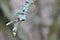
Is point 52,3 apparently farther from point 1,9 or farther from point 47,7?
point 1,9

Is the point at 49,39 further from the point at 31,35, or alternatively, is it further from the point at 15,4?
the point at 15,4

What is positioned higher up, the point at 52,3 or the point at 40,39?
the point at 52,3

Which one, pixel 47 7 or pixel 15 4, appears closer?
pixel 47 7

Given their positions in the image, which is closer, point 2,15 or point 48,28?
point 48,28

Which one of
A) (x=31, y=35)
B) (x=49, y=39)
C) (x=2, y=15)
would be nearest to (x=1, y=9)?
(x=2, y=15)

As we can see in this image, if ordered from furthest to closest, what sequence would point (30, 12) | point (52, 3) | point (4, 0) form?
point (4, 0)
point (30, 12)
point (52, 3)

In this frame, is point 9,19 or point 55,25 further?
point 9,19

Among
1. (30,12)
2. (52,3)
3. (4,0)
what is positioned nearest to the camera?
(52,3)

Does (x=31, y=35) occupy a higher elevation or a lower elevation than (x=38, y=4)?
lower

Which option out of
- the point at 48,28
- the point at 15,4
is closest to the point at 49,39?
the point at 48,28
